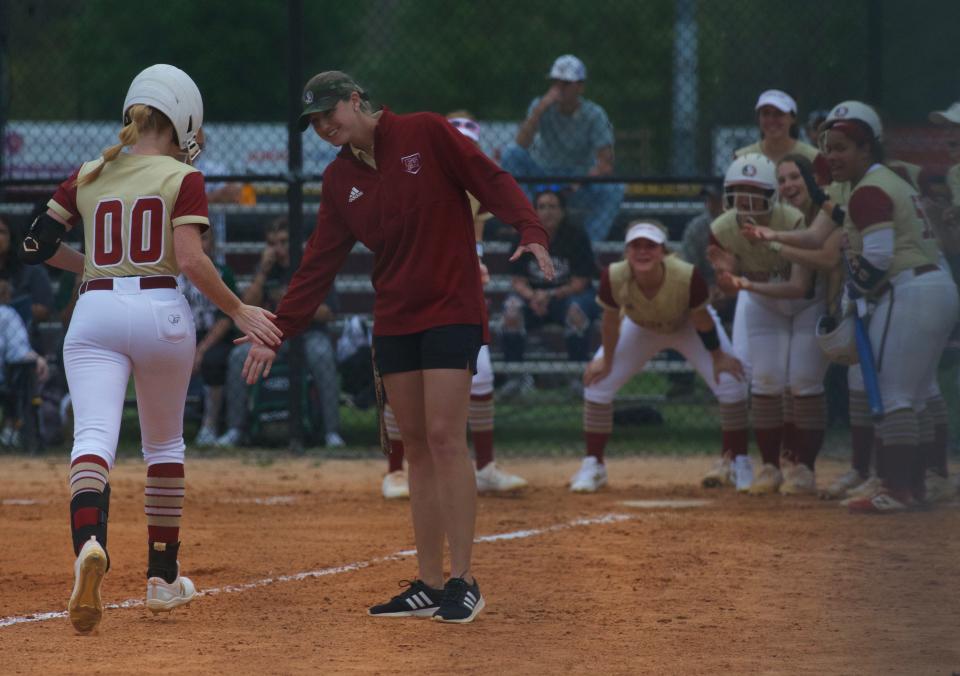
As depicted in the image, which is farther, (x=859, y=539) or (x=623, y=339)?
(x=623, y=339)

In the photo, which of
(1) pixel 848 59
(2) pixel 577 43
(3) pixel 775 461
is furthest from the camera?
(2) pixel 577 43

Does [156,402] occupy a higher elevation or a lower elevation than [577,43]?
lower

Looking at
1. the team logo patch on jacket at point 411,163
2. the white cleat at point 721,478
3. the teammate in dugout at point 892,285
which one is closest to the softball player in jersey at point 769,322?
the white cleat at point 721,478

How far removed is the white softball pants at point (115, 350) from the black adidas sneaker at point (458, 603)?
122cm

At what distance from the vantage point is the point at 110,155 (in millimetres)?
5047

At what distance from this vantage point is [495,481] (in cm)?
861

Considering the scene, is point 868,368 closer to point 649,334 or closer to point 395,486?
point 649,334

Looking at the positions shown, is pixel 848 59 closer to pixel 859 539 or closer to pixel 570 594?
pixel 859 539

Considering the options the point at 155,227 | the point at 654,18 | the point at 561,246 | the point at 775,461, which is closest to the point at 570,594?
the point at 155,227

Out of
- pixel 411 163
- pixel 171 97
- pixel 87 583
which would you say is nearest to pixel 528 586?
pixel 411 163

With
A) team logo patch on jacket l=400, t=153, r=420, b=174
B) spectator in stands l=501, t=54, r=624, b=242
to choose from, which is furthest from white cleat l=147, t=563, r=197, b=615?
spectator in stands l=501, t=54, r=624, b=242

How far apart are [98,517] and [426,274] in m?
1.40

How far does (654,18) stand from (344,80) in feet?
52.1

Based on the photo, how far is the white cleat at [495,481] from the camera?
338 inches
